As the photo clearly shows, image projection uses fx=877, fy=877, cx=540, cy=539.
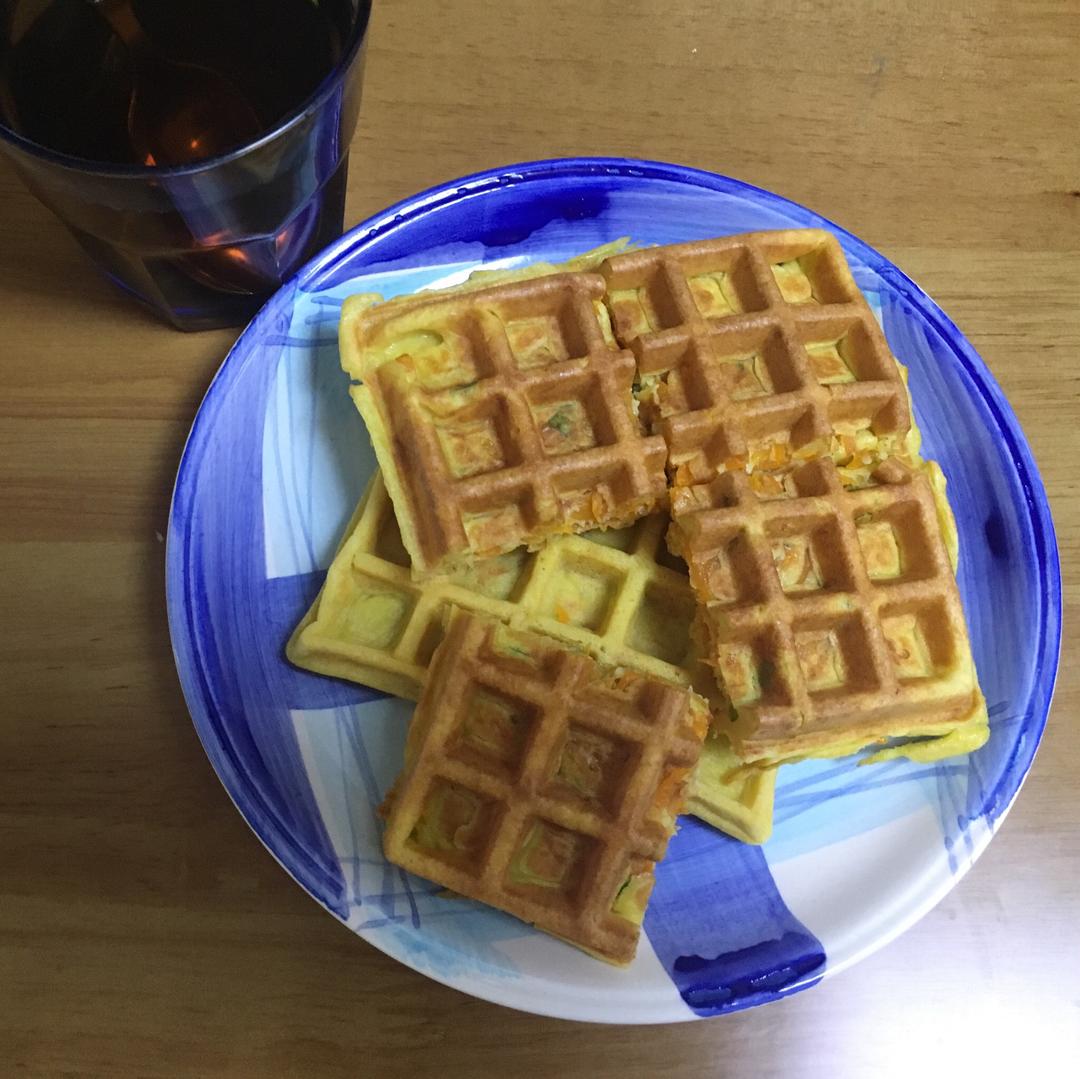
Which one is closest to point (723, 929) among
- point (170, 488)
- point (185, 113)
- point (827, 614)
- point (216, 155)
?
point (827, 614)

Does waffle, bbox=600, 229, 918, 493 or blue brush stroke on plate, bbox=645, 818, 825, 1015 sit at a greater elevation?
waffle, bbox=600, 229, 918, 493

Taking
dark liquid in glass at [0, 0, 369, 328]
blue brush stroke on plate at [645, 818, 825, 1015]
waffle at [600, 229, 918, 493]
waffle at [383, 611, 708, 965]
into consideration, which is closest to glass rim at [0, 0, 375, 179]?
dark liquid in glass at [0, 0, 369, 328]

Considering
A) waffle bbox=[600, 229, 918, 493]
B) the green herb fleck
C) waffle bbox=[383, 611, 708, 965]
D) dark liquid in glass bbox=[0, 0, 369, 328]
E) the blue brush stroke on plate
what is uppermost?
dark liquid in glass bbox=[0, 0, 369, 328]

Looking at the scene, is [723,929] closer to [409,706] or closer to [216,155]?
[409,706]

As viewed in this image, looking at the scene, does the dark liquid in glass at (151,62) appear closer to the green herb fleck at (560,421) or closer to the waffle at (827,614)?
the green herb fleck at (560,421)

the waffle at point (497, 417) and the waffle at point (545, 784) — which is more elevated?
the waffle at point (497, 417)

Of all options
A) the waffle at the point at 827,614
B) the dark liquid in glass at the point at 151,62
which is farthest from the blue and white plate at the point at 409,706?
the dark liquid in glass at the point at 151,62

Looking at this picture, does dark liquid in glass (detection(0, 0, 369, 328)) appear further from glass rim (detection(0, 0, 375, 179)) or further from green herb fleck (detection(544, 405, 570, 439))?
green herb fleck (detection(544, 405, 570, 439))

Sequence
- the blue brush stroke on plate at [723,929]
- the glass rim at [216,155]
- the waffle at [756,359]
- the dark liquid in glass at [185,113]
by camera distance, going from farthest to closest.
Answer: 1. the waffle at [756,359]
2. the blue brush stroke on plate at [723,929]
3. the dark liquid in glass at [185,113]
4. the glass rim at [216,155]
